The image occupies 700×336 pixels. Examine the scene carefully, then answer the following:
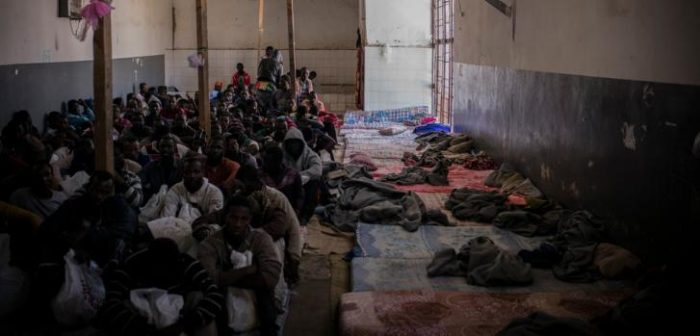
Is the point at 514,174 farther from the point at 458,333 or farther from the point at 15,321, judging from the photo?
the point at 15,321

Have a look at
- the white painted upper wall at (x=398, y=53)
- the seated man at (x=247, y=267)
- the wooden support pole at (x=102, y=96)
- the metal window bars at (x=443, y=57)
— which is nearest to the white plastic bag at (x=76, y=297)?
the seated man at (x=247, y=267)

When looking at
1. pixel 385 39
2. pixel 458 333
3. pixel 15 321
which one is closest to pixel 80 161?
pixel 15 321

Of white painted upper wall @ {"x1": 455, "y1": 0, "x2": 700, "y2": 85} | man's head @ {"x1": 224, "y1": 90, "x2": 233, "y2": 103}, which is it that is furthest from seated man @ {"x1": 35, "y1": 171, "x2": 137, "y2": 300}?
man's head @ {"x1": 224, "y1": 90, "x2": 233, "y2": 103}

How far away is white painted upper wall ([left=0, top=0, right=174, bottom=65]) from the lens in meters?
9.99

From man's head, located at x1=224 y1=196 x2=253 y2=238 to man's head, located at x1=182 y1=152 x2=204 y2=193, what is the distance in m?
1.11

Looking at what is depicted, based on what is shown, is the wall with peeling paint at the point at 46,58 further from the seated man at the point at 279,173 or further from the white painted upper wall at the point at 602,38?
the white painted upper wall at the point at 602,38

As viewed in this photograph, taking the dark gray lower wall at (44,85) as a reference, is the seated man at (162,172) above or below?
below

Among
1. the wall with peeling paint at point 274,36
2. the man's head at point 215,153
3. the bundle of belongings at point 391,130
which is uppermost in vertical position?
the wall with peeling paint at point 274,36

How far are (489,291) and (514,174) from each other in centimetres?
456

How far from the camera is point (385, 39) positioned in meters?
19.0

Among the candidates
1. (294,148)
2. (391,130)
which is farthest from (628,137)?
(391,130)

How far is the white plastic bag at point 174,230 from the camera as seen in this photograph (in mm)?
5359

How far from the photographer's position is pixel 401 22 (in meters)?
18.9

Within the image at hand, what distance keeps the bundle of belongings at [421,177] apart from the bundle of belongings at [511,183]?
1.98 ft
